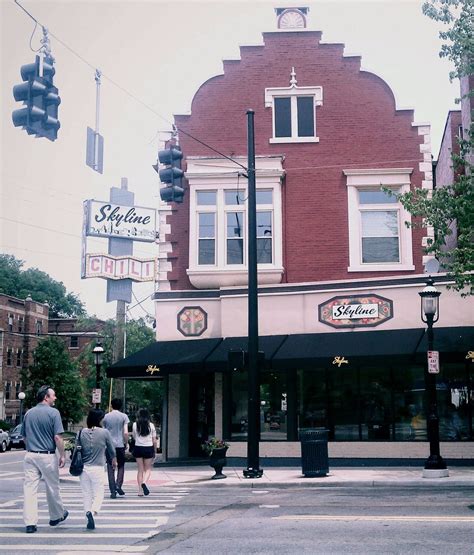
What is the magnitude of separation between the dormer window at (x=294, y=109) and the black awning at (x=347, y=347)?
21.8ft

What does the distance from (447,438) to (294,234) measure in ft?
24.1

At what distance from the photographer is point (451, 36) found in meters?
17.8

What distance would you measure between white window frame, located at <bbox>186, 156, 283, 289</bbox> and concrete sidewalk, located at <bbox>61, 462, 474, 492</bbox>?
18.5ft

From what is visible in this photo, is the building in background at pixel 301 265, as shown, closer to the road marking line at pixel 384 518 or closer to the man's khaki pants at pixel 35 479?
the road marking line at pixel 384 518

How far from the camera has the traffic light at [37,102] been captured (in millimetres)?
9844

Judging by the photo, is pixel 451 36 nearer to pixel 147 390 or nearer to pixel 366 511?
pixel 366 511

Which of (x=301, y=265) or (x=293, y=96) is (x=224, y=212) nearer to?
(x=301, y=265)

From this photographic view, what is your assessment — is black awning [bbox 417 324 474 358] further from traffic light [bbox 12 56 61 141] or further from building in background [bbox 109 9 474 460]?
traffic light [bbox 12 56 61 141]

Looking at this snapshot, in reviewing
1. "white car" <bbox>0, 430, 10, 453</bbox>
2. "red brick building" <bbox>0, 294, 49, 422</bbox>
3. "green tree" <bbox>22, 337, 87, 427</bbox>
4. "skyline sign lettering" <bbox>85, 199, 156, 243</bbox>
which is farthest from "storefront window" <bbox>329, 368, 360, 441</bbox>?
"red brick building" <bbox>0, 294, 49, 422</bbox>

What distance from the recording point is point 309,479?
17.0 metres

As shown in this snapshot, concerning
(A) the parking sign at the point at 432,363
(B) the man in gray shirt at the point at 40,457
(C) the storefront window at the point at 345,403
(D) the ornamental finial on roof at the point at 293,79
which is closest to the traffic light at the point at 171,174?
(A) the parking sign at the point at 432,363

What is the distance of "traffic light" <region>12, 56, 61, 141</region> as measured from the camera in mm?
9844

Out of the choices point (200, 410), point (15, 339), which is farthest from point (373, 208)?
point (15, 339)

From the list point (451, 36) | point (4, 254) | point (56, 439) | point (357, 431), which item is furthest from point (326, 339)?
point (4, 254)
